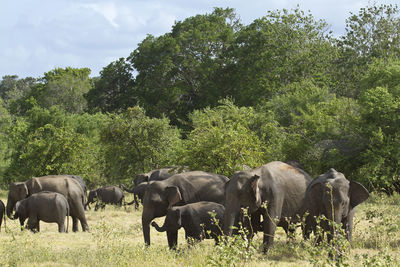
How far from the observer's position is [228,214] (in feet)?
33.9

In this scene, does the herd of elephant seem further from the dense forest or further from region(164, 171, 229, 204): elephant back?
the dense forest

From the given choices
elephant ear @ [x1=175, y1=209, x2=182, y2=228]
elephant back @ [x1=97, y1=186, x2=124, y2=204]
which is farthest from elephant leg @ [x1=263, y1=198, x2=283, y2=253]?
elephant back @ [x1=97, y1=186, x2=124, y2=204]

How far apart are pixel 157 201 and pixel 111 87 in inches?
1914

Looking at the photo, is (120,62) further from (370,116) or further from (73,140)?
(370,116)

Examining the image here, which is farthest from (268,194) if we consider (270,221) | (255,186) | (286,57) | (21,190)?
(286,57)

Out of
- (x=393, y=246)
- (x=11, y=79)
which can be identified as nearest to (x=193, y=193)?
(x=393, y=246)

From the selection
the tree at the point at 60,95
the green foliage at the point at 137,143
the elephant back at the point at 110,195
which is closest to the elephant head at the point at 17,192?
the elephant back at the point at 110,195

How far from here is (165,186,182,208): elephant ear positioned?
12.6 metres

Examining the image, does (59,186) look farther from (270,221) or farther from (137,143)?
(137,143)

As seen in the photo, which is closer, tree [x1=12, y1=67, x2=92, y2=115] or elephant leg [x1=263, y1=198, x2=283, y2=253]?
elephant leg [x1=263, y1=198, x2=283, y2=253]

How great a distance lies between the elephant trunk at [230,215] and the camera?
10227 mm

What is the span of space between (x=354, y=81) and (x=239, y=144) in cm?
2909

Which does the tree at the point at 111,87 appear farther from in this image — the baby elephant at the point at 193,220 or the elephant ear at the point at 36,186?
the baby elephant at the point at 193,220

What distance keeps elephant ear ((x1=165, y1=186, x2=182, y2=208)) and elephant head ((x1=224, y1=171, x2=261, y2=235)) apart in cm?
232
